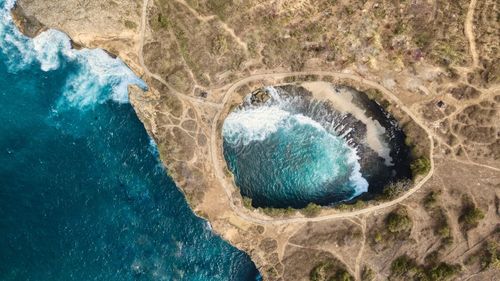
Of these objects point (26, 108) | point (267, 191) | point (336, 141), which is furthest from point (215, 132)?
point (26, 108)

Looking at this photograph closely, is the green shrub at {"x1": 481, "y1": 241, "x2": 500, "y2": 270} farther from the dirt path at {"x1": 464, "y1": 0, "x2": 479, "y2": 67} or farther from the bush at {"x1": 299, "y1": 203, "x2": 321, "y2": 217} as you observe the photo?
the dirt path at {"x1": 464, "y1": 0, "x2": 479, "y2": 67}

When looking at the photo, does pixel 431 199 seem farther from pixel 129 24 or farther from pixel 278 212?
pixel 129 24

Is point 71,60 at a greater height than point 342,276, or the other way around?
point 71,60

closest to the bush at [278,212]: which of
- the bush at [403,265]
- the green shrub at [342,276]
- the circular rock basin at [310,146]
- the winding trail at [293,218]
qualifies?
the winding trail at [293,218]

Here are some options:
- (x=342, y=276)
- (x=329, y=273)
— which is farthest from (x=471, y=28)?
(x=329, y=273)

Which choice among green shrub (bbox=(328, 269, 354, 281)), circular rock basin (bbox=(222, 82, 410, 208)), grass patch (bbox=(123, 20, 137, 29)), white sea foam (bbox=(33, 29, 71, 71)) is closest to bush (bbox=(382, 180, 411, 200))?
circular rock basin (bbox=(222, 82, 410, 208))

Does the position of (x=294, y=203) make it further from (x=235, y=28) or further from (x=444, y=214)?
(x=235, y=28)
